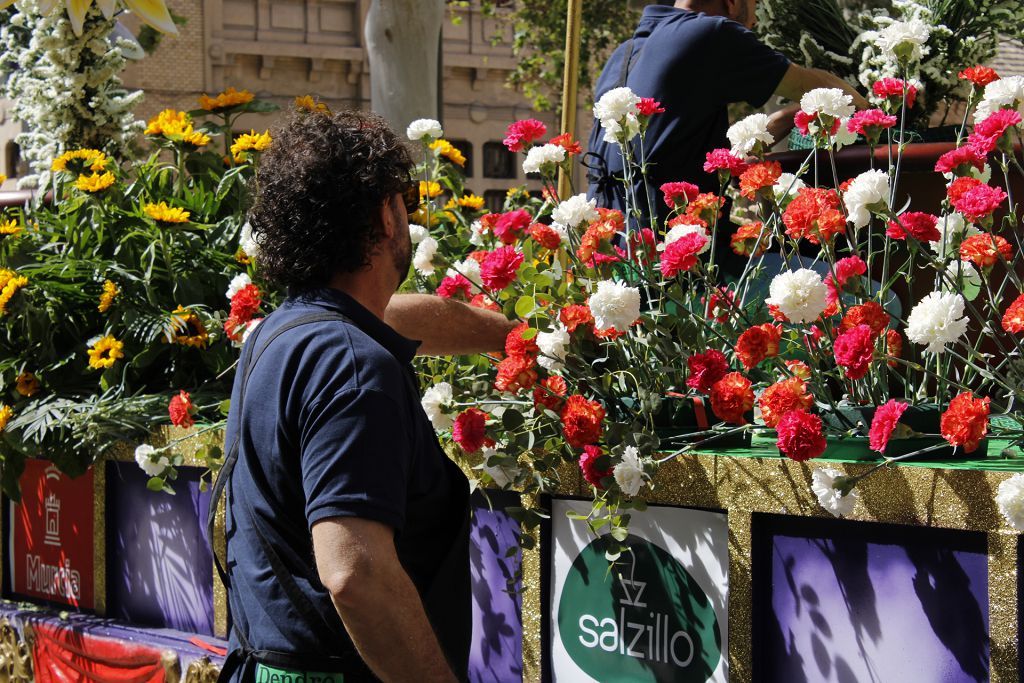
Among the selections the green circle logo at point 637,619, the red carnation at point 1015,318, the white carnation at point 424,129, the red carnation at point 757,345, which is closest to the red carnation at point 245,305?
the white carnation at point 424,129

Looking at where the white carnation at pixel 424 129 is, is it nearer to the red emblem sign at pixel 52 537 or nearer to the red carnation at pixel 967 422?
the red emblem sign at pixel 52 537

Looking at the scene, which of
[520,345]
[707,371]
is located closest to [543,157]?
[520,345]

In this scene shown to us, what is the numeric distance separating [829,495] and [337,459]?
2.78ft

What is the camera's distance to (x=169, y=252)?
421cm

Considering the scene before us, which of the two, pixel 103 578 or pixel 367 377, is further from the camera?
pixel 103 578

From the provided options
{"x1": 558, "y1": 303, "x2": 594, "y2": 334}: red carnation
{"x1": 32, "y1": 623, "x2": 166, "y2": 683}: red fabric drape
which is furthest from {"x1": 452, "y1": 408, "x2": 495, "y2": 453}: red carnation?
{"x1": 32, "y1": 623, "x2": 166, "y2": 683}: red fabric drape

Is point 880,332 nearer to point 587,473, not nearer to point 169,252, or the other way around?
point 587,473

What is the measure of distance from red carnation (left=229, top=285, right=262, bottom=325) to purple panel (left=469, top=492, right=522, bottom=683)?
86 cm

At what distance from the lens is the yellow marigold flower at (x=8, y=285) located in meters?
4.04

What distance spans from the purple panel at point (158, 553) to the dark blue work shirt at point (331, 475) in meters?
1.63

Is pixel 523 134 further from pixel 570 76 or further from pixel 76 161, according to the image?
pixel 76 161

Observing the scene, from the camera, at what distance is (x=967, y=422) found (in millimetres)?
2100

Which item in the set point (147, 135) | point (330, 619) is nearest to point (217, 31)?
point (147, 135)

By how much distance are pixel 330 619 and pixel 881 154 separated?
2216mm
